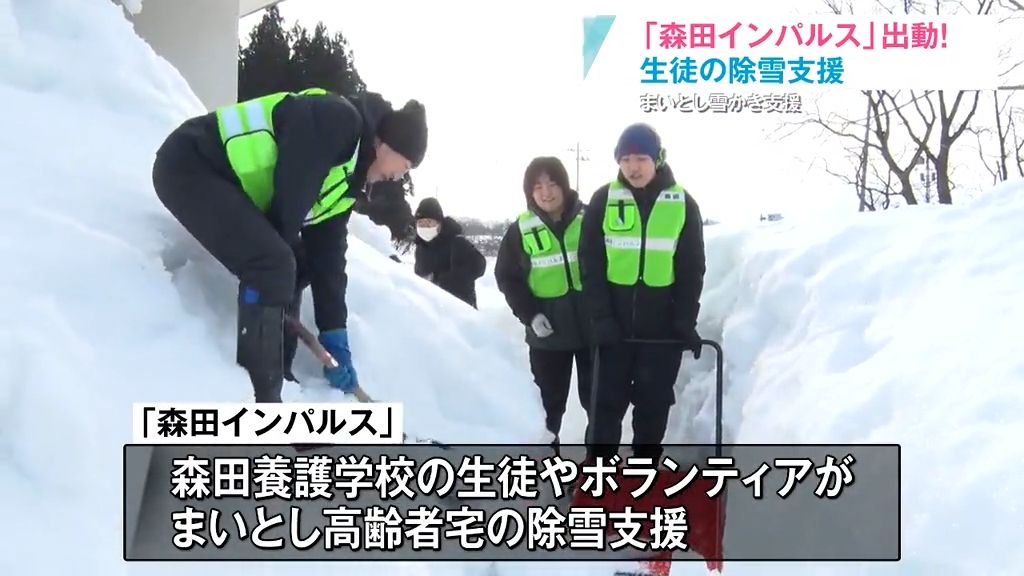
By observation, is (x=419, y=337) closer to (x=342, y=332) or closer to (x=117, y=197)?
(x=342, y=332)

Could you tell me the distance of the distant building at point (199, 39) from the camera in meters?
8.71

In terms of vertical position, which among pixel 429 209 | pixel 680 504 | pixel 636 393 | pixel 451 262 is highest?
pixel 429 209

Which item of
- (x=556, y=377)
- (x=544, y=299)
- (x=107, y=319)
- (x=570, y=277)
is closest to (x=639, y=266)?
(x=570, y=277)

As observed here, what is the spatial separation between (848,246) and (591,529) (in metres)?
2.32

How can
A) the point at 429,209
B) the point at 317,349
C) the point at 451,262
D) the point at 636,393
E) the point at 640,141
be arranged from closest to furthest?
1. the point at 317,349
2. the point at 640,141
3. the point at 636,393
4. the point at 429,209
5. the point at 451,262

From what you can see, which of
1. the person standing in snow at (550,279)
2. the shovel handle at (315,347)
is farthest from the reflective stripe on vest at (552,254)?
the shovel handle at (315,347)

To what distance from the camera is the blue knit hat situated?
327 centimetres

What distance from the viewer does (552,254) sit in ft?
12.2

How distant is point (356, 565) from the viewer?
217 cm

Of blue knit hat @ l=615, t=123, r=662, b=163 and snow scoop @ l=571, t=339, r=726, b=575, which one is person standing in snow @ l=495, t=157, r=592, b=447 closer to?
blue knit hat @ l=615, t=123, r=662, b=163

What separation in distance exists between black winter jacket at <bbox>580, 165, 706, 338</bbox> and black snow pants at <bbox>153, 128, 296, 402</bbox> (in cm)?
131

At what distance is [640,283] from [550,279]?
0.54 meters

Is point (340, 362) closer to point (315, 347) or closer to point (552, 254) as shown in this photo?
point (315, 347)
